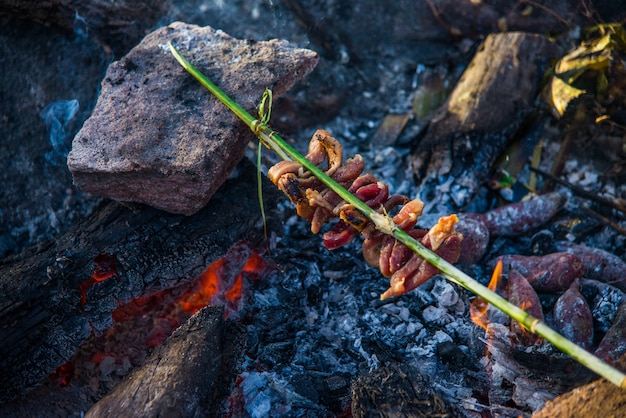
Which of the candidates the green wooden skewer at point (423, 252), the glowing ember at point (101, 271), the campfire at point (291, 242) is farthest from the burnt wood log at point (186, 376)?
the green wooden skewer at point (423, 252)

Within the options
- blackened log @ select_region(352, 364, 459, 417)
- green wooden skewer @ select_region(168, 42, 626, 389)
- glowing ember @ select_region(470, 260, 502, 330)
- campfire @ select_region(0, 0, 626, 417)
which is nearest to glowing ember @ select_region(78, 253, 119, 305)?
campfire @ select_region(0, 0, 626, 417)

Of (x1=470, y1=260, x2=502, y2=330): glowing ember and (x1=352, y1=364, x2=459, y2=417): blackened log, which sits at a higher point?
(x1=352, y1=364, x2=459, y2=417): blackened log

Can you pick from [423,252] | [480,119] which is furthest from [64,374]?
[480,119]

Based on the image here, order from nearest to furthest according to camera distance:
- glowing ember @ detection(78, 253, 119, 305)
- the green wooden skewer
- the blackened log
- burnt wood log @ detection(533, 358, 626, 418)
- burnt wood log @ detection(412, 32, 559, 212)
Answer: the green wooden skewer → burnt wood log @ detection(533, 358, 626, 418) → the blackened log → glowing ember @ detection(78, 253, 119, 305) → burnt wood log @ detection(412, 32, 559, 212)

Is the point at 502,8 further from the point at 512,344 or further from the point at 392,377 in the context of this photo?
the point at 392,377

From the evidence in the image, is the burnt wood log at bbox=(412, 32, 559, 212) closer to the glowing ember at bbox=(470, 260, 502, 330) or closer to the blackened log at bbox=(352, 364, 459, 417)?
the glowing ember at bbox=(470, 260, 502, 330)

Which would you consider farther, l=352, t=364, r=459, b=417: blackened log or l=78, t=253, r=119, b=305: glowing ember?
l=78, t=253, r=119, b=305: glowing ember

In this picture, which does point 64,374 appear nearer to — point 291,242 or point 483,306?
point 291,242
